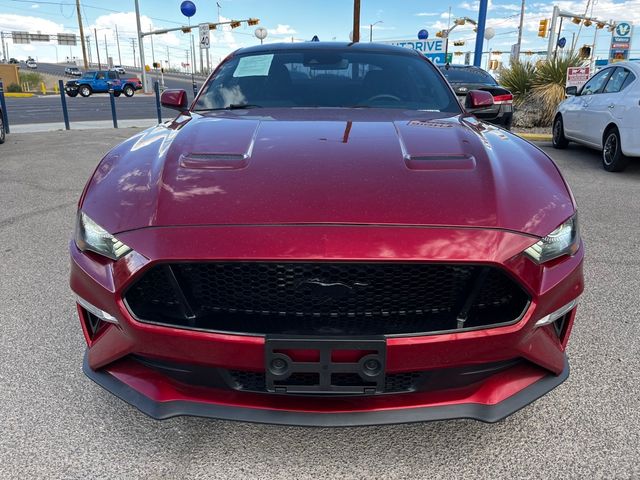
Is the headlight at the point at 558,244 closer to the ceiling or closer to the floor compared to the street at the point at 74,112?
closer to the ceiling

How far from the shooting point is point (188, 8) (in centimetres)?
2544

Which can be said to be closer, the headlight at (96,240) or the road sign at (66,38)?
the headlight at (96,240)

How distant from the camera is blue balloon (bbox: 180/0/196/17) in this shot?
2523 cm

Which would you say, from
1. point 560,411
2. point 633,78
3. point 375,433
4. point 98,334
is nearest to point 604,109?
point 633,78

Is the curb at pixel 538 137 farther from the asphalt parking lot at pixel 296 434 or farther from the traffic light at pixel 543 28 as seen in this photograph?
the traffic light at pixel 543 28

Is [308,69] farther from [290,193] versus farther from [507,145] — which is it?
[290,193]

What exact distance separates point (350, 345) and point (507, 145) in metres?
1.21

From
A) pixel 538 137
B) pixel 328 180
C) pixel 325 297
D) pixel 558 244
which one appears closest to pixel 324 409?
pixel 325 297

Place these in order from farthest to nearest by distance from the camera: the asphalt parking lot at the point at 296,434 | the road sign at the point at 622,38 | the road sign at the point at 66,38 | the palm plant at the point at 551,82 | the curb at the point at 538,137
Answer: the road sign at the point at 66,38, the road sign at the point at 622,38, the palm plant at the point at 551,82, the curb at the point at 538,137, the asphalt parking lot at the point at 296,434

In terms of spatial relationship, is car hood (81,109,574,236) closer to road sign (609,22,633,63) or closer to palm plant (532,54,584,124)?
palm plant (532,54,584,124)

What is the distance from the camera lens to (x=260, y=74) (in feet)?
10.2

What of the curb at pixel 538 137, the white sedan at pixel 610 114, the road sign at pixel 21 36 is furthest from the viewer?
the road sign at pixel 21 36

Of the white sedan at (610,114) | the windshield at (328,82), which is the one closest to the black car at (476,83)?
the white sedan at (610,114)

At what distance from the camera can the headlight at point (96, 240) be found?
5.34 ft
